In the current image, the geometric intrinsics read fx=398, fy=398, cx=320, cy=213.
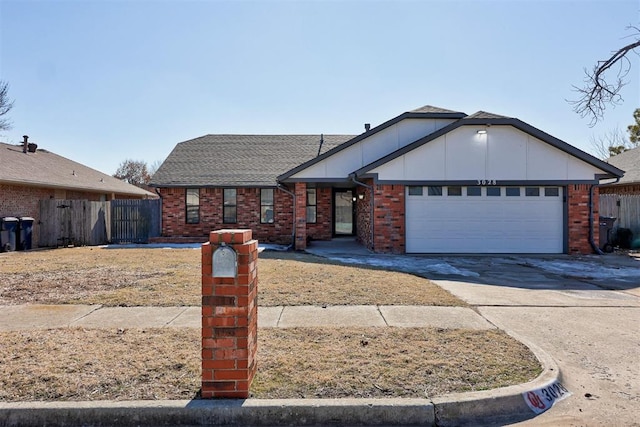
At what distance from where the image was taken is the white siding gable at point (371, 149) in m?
14.8

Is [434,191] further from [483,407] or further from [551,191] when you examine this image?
[483,407]

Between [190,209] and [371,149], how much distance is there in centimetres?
866

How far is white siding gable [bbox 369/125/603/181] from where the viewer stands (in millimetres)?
13578

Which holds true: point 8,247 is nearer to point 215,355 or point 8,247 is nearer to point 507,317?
point 215,355

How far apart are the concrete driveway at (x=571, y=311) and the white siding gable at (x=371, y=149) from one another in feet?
11.3

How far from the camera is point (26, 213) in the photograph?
54.5 feet

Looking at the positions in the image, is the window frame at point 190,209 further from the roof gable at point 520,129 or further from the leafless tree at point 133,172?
the leafless tree at point 133,172

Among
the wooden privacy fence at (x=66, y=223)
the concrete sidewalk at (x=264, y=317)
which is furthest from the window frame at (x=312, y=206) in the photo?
the concrete sidewalk at (x=264, y=317)

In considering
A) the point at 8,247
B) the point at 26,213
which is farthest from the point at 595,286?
the point at 26,213

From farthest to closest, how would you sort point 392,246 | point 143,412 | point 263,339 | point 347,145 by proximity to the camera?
point 347,145, point 392,246, point 263,339, point 143,412

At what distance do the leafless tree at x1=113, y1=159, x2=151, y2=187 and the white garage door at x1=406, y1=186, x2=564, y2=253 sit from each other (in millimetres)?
47370

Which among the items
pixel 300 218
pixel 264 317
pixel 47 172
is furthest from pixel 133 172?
pixel 264 317

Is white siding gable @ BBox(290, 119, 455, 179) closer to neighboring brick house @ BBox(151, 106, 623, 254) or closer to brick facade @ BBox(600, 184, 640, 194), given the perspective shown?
neighboring brick house @ BBox(151, 106, 623, 254)

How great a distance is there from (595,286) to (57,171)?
22.6 metres
